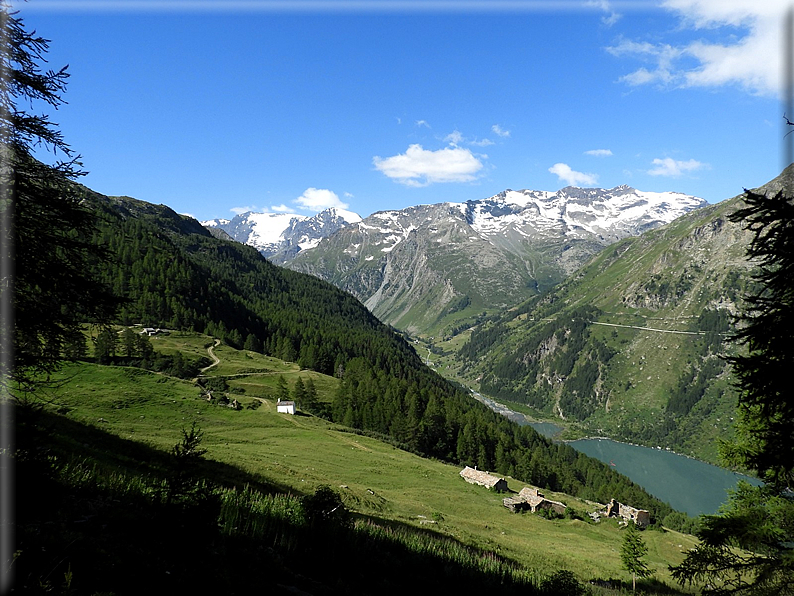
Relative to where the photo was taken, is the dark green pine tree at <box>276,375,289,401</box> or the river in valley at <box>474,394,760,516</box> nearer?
the dark green pine tree at <box>276,375,289,401</box>

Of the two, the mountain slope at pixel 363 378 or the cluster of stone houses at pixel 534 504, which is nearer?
the cluster of stone houses at pixel 534 504

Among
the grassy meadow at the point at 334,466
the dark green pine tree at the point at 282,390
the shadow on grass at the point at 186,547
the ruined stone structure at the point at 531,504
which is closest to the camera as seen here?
the shadow on grass at the point at 186,547

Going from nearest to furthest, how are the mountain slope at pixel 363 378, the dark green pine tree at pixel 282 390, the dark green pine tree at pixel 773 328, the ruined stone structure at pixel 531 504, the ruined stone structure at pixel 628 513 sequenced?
the dark green pine tree at pixel 773 328 < the ruined stone structure at pixel 531 504 < the ruined stone structure at pixel 628 513 < the dark green pine tree at pixel 282 390 < the mountain slope at pixel 363 378

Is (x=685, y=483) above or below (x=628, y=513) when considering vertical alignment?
below

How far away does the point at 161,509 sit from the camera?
10.4 meters

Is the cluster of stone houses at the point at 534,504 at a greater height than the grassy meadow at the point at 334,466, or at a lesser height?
lesser

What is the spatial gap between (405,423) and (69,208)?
9233 cm

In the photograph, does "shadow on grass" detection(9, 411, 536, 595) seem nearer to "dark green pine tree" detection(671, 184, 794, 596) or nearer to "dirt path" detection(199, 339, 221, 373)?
"dark green pine tree" detection(671, 184, 794, 596)

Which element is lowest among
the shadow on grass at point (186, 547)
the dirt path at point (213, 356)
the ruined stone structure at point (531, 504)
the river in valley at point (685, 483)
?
the river in valley at point (685, 483)

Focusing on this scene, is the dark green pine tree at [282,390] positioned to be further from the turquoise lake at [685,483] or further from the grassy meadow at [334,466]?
the turquoise lake at [685,483]

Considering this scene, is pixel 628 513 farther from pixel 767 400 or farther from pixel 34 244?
pixel 34 244

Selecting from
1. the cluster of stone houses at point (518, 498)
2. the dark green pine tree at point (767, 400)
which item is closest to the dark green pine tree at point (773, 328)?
the dark green pine tree at point (767, 400)

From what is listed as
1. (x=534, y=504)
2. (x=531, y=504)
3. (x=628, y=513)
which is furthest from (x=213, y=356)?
(x=628, y=513)

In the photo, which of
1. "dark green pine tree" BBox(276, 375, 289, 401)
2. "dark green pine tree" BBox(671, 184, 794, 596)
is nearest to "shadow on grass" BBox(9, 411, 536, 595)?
"dark green pine tree" BBox(671, 184, 794, 596)
